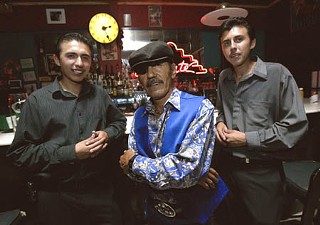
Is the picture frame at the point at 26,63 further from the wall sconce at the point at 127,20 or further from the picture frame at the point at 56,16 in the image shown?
the wall sconce at the point at 127,20

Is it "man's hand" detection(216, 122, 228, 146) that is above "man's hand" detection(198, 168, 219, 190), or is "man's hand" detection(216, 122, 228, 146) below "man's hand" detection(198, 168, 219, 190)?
above

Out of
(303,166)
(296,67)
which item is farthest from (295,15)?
(303,166)

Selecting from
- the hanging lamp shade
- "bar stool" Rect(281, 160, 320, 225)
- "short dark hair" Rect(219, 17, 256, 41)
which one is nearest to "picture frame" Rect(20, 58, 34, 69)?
the hanging lamp shade

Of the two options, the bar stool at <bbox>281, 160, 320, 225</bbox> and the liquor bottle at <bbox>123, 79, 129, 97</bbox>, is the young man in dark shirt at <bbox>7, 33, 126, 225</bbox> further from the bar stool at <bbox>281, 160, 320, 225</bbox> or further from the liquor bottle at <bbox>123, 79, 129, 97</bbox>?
the liquor bottle at <bbox>123, 79, 129, 97</bbox>

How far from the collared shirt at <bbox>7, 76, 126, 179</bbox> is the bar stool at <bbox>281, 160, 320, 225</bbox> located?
4.85 ft

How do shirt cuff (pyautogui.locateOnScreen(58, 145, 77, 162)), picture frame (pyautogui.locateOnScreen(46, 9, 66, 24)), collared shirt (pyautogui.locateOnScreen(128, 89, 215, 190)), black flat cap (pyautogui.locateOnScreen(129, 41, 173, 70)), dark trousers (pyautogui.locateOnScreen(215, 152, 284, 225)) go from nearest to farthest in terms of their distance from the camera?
collared shirt (pyautogui.locateOnScreen(128, 89, 215, 190))
black flat cap (pyautogui.locateOnScreen(129, 41, 173, 70))
shirt cuff (pyautogui.locateOnScreen(58, 145, 77, 162))
dark trousers (pyautogui.locateOnScreen(215, 152, 284, 225))
picture frame (pyautogui.locateOnScreen(46, 9, 66, 24))

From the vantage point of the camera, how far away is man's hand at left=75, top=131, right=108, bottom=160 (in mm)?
1683

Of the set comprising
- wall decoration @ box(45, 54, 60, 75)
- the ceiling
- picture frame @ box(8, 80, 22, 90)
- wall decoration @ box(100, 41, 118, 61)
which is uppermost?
the ceiling

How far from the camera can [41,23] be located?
5.39 meters

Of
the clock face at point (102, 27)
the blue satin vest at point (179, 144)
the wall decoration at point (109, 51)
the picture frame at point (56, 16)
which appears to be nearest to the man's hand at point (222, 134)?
the blue satin vest at point (179, 144)

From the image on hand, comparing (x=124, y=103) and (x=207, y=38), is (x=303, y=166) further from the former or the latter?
(x=207, y=38)

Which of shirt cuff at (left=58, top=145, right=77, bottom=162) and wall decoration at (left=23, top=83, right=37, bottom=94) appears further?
wall decoration at (left=23, top=83, right=37, bottom=94)

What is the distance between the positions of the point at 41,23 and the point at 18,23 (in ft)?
1.65

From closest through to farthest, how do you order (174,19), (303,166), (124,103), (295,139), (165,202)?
1. (165,202)
2. (295,139)
3. (303,166)
4. (124,103)
5. (174,19)
